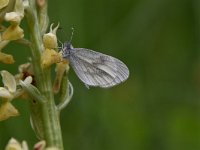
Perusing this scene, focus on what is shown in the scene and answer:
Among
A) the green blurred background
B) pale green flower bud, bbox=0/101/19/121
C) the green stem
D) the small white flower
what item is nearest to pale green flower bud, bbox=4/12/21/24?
the green stem

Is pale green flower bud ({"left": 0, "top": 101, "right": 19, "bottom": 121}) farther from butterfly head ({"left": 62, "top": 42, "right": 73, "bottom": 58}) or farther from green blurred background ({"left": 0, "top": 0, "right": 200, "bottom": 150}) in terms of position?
green blurred background ({"left": 0, "top": 0, "right": 200, "bottom": 150})

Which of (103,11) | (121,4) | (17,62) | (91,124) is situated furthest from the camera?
(121,4)

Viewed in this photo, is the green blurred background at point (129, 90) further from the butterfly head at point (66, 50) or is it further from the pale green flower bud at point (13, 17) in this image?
the pale green flower bud at point (13, 17)

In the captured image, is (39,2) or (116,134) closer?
(39,2)

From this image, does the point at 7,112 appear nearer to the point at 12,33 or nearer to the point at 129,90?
the point at 12,33

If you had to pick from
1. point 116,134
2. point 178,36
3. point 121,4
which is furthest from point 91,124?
point 178,36

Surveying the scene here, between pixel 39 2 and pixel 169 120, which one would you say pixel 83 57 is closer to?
pixel 39 2
